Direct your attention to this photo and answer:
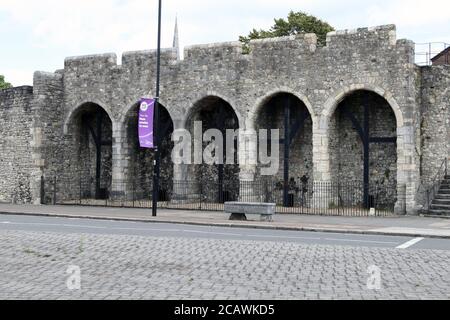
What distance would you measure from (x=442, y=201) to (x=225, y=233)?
10.6 meters

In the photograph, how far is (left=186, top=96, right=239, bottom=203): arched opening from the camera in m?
28.5

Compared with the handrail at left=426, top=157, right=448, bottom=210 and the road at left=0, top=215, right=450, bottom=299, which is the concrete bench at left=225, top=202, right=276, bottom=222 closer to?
the road at left=0, top=215, right=450, bottom=299

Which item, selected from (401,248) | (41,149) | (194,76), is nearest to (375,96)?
(194,76)

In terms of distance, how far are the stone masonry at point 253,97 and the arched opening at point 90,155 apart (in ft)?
0.50

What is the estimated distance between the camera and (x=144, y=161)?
3088 cm

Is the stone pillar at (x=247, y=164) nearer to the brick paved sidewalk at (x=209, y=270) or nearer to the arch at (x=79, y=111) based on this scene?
the arch at (x=79, y=111)

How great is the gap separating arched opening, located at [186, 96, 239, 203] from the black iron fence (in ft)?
0.16

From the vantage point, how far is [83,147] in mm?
32219

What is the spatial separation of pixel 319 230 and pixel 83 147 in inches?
692

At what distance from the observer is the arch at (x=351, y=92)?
2364cm

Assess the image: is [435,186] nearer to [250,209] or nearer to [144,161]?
[250,209]

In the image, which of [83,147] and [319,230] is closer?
[319,230]

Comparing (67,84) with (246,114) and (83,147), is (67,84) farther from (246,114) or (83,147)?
(246,114)

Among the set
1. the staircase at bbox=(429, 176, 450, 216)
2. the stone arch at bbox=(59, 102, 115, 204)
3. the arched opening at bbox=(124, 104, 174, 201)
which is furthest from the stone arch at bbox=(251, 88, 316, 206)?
the stone arch at bbox=(59, 102, 115, 204)
